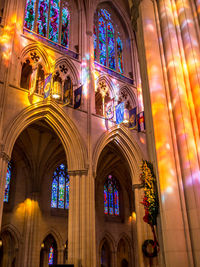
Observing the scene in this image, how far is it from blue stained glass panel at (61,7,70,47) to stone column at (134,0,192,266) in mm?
10280

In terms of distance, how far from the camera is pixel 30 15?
50.0 feet

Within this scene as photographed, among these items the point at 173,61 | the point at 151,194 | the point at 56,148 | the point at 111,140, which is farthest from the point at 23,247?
the point at 173,61

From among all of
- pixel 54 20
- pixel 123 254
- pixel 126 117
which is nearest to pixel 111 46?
pixel 54 20

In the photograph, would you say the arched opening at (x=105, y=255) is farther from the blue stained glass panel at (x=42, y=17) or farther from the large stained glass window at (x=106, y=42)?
the blue stained glass panel at (x=42, y=17)

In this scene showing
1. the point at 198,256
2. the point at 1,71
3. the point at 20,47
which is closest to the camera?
the point at 198,256

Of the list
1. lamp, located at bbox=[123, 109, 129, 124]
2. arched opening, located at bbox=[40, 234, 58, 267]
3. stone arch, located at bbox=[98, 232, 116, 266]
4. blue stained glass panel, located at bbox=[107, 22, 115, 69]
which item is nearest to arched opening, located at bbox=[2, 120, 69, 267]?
arched opening, located at bbox=[40, 234, 58, 267]

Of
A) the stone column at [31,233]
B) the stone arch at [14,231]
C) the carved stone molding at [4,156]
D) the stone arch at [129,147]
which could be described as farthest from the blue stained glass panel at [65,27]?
the stone arch at [14,231]

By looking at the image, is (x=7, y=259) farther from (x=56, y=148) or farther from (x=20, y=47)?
(x=20, y=47)

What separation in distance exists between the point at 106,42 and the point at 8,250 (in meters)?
13.5

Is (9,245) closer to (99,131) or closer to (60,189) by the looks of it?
(60,189)

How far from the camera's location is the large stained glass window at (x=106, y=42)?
17.7 meters

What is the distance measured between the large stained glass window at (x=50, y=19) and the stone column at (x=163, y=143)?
996 centimetres

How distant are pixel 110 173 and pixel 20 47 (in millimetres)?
11438

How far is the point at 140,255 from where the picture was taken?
1371 cm
